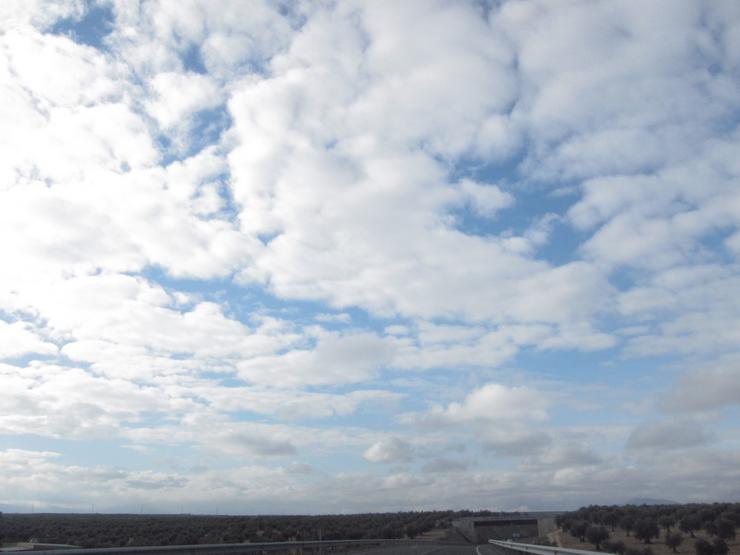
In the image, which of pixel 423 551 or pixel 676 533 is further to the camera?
pixel 676 533

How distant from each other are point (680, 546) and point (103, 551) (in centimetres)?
3641

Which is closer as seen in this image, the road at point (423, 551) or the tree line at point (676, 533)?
the tree line at point (676, 533)

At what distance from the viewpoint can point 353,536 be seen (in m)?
68.9

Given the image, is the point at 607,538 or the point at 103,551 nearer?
the point at 103,551

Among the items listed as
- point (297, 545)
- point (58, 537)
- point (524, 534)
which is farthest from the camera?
point (524, 534)

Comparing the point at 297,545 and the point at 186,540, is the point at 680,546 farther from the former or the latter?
the point at 186,540

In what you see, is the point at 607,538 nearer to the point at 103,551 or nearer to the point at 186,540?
the point at 186,540

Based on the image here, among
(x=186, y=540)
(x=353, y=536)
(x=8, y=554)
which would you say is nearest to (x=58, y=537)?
(x=186, y=540)

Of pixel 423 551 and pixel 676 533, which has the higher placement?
→ pixel 676 533

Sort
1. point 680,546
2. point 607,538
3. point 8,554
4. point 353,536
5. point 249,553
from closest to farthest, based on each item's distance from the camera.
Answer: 1. point 8,554
2. point 249,553
3. point 680,546
4. point 607,538
5. point 353,536

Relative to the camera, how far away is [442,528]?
110 meters

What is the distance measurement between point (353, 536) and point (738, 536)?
113ft

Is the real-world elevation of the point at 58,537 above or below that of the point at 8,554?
above

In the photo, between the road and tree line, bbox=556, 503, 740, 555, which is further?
the road
